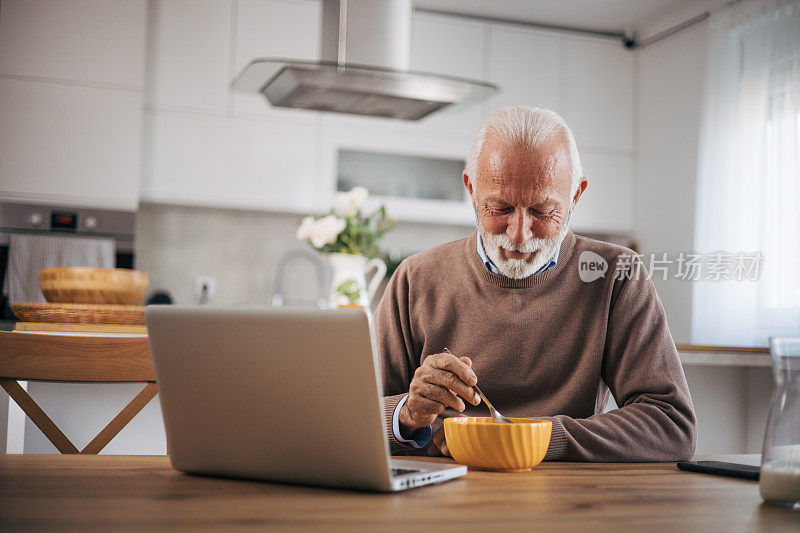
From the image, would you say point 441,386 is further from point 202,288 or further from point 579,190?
point 202,288

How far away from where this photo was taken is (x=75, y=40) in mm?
3654

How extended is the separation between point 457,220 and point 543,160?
2875mm

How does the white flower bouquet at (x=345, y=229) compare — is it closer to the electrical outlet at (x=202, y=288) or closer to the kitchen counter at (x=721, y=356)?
the electrical outlet at (x=202, y=288)

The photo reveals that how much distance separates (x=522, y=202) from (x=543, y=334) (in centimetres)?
26

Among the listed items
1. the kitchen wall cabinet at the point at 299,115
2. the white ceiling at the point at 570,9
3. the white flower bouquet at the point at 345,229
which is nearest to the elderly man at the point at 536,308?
the white flower bouquet at the point at 345,229

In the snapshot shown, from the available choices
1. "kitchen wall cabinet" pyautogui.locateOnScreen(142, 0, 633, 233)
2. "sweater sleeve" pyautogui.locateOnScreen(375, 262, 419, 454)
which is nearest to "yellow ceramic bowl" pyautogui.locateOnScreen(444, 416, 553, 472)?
"sweater sleeve" pyautogui.locateOnScreen(375, 262, 419, 454)

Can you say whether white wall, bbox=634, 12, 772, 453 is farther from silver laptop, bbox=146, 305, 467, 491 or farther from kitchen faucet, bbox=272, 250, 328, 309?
silver laptop, bbox=146, 305, 467, 491

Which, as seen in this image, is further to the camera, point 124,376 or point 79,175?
point 79,175

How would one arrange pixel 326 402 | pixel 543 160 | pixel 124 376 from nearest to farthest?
pixel 326 402 → pixel 124 376 → pixel 543 160

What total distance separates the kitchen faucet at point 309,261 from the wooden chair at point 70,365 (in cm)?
286

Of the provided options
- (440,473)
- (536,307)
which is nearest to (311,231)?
(536,307)

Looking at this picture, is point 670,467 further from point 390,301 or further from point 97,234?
point 97,234

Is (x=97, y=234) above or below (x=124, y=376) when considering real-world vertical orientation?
above

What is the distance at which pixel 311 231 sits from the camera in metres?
3.54
